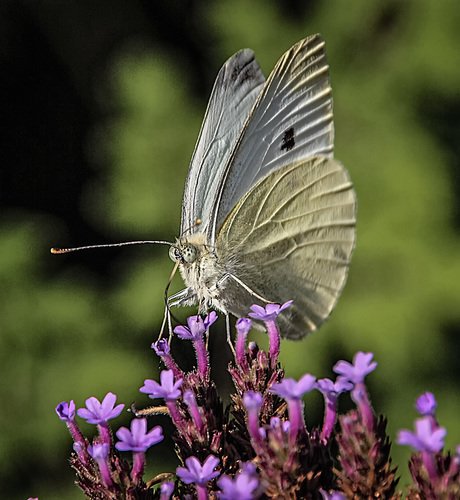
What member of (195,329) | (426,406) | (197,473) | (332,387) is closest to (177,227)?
(195,329)

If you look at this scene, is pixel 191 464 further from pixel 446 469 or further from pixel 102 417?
pixel 446 469

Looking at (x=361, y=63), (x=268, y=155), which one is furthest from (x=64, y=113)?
(x=268, y=155)

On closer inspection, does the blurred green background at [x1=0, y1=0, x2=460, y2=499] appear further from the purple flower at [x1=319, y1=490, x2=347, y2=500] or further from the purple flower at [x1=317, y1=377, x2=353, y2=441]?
the purple flower at [x1=319, y1=490, x2=347, y2=500]

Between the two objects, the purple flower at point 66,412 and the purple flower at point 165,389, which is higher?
the purple flower at point 165,389

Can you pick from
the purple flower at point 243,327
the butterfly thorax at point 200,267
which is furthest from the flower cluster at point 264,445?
the butterfly thorax at point 200,267

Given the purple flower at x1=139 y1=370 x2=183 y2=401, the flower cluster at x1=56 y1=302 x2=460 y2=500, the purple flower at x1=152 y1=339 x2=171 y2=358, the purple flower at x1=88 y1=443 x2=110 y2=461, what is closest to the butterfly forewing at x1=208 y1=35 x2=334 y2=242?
the purple flower at x1=152 y1=339 x2=171 y2=358

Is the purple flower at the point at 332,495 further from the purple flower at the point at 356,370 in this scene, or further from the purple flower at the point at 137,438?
the purple flower at the point at 137,438

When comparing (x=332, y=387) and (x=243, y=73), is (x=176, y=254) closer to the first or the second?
(x=243, y=73)
